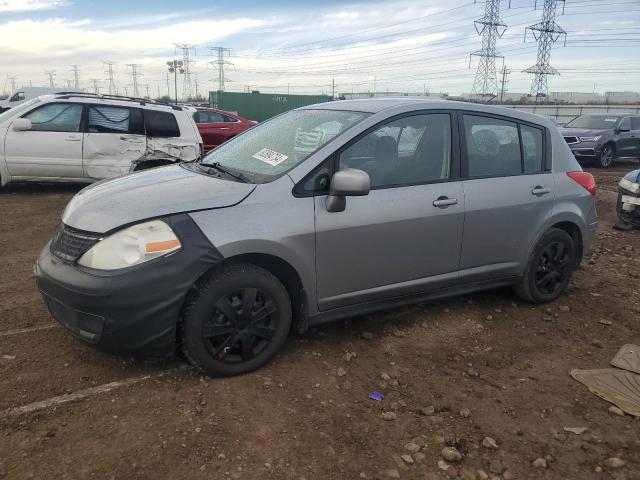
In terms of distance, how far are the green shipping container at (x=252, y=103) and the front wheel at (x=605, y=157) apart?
2094cm

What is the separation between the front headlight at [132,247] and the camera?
2.93 metres

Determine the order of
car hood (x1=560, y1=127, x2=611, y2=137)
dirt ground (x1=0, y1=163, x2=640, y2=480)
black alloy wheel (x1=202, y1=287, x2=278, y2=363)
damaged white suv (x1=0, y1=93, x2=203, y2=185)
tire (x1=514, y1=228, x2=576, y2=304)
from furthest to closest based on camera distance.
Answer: car hood (x1=560, y1=127, x2=611, y2=137) < damaged white suv (x1=0, y1=93, x2=203, y2=185) < tire (x1=514, y1=228, x2=576, y2=304) < black alloy wheel (x1=202, y1=287, x2=278, y2=363) < dirt ground (x1=0, y1=163, x2=640, y2=480)

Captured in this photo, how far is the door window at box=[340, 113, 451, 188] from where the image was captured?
3.65 metres

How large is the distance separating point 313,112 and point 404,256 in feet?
4.38

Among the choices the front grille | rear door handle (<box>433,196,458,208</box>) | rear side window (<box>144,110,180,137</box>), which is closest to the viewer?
the front grille

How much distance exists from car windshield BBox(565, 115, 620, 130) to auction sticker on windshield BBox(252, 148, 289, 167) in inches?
607

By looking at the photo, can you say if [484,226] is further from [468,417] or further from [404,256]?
[468,417]

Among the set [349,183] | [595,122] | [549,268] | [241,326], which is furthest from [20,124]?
[595,122]

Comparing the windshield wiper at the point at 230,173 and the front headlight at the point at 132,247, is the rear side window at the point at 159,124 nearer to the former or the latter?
the windshield wiper at the point at 230,173

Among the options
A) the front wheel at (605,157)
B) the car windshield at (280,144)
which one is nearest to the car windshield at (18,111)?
the car windshield at (280,144)

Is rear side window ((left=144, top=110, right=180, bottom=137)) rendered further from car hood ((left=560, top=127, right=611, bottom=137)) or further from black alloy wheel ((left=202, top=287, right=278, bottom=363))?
car hood ((left=560, top=127, right=611, bottom=137))

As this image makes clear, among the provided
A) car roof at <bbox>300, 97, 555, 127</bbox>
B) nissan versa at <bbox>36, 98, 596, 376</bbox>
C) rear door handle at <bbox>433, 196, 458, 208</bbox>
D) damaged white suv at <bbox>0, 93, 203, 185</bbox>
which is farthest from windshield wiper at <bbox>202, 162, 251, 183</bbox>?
damaged white suv at <bbox>0, 93, 203, 185</bbox>

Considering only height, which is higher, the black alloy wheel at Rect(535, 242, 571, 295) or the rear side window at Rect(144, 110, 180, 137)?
the rear side window at Rect(144, 110, 180, 137)

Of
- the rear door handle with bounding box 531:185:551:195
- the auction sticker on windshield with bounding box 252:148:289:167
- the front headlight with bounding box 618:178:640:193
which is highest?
the auction sticker on windshield with bounding box 252:148:289:167
